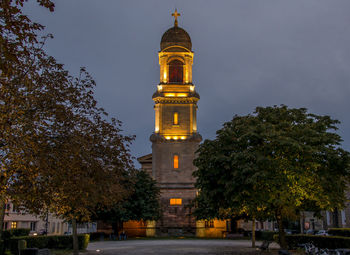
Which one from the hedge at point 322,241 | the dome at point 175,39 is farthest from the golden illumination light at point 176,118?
the hedge at point 322,241

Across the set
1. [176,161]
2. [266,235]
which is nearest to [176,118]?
[176,161]

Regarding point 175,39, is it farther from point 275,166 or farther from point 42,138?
point 42,138

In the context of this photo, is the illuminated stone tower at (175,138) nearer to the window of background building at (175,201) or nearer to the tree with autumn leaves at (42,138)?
the window of background building at (175,201)

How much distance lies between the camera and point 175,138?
58.9 metres

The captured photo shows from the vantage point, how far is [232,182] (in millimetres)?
23781

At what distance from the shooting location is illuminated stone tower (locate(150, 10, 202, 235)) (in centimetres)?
5638

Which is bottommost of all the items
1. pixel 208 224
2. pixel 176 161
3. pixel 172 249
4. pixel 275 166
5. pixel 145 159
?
pixel 172 249

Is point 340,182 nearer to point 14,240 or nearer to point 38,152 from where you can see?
point 38,152

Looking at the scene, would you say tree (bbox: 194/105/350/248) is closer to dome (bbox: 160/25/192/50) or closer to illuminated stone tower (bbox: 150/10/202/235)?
illuminated stone tower (bbox: 150/10/202/235)

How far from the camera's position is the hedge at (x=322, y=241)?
24725mm

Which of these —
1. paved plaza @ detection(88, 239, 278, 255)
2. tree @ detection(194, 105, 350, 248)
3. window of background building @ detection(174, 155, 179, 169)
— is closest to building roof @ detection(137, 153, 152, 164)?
window of background building @ detection(174, 155, 179, 169)

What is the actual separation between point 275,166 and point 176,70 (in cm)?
4014

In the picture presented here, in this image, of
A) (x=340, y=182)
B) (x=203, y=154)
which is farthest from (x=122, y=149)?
(x=340, y=182)

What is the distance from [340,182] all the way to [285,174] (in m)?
3.80
